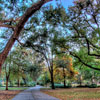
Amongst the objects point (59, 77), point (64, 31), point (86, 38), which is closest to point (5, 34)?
point (64, 31)

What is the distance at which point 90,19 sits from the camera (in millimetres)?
13727

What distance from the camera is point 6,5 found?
27.9 feet

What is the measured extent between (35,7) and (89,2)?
7325mm

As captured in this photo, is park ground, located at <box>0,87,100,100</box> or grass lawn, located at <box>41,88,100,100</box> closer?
grass lawn, located at <box>41,88,100,100</box>

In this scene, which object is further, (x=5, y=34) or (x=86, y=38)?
(x=86, y=38)

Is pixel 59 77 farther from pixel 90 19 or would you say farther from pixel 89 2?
pixel 89 2

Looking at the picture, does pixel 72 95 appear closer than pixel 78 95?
No

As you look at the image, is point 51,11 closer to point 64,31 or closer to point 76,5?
point 76,5

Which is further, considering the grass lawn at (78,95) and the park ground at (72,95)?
the park ground at (72,95)

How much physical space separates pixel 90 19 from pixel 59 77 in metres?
22.0

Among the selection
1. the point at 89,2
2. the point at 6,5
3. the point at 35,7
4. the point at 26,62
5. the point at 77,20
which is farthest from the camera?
the point at 26,62

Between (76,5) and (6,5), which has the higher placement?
(76,5)

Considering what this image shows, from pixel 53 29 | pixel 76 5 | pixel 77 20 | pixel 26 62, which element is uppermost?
pixel 76 5

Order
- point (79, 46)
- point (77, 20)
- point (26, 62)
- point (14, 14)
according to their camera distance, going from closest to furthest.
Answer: point (14, 14) → point (77, 20) → point (79, 46) → point (26, 62)
